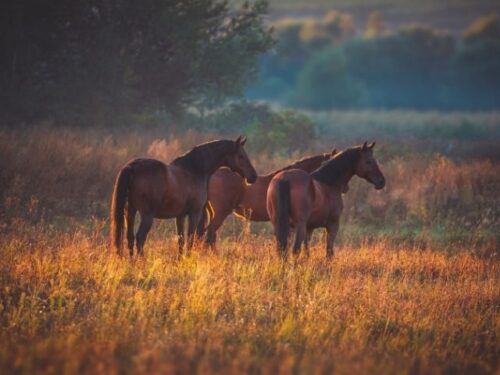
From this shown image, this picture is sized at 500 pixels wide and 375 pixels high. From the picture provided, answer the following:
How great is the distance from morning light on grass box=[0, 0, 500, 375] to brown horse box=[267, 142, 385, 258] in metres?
0.03

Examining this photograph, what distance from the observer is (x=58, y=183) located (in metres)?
15.7

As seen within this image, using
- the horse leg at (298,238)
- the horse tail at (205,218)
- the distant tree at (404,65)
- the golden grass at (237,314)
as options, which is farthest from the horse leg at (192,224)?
the distant tree at (404,65)

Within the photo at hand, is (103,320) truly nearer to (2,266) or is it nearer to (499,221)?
(2,266)

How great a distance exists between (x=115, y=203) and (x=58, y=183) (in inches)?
239

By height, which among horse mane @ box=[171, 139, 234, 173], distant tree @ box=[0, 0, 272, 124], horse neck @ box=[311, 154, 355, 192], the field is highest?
distant tree @ box=[0, 0, 272, 124]

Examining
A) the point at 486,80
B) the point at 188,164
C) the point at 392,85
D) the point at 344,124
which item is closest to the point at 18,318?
the point at 188,164

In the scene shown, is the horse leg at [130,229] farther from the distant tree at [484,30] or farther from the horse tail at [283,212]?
the distant tree at [484,30]

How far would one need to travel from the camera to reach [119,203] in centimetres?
1002

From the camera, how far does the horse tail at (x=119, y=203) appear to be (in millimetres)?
9992

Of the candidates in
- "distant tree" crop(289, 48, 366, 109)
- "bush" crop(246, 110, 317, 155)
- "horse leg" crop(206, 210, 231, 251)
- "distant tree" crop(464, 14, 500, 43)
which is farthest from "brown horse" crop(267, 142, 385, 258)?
"distant tree" crop(464, 14, 500, 43)

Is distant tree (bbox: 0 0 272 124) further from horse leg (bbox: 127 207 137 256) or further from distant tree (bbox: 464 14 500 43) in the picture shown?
distant tree (bbox: 464 14 500 43)

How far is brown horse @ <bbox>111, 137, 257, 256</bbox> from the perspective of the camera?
33.1 ft

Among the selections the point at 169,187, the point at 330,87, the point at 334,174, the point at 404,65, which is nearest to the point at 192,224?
the point at 169,187

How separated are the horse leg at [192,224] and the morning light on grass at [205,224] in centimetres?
3
